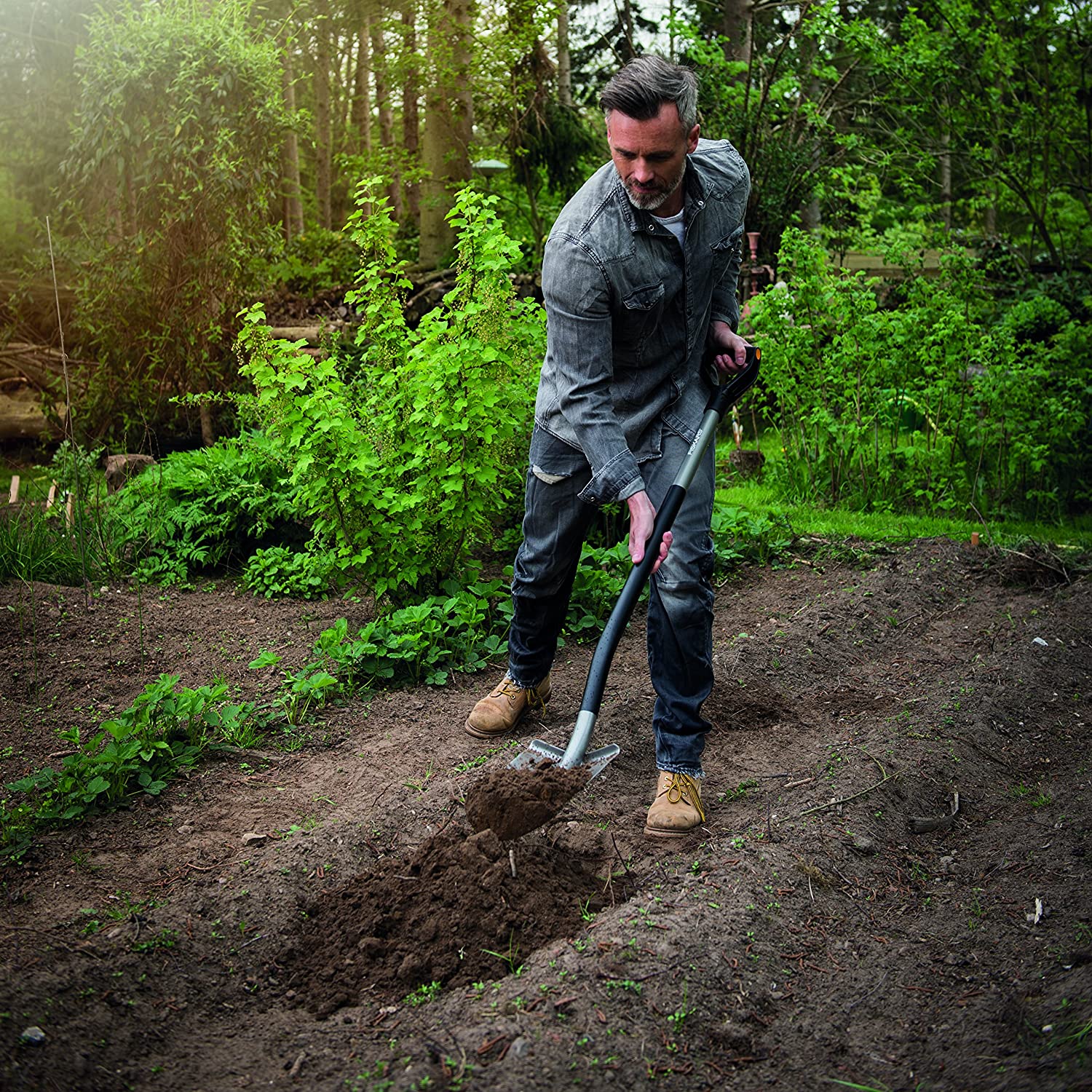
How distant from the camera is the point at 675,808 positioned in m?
3.18

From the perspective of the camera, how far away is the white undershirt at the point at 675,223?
3.18 meters

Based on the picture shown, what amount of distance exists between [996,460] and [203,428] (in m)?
5.29

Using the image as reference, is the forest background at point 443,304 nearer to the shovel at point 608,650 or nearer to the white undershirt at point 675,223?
the white undershirt at point 675,223

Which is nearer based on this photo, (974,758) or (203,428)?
(974,758)

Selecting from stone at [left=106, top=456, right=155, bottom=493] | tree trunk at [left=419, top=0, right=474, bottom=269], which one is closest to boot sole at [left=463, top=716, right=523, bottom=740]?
stone at [left=106, top=456, right=155, bottom=493]

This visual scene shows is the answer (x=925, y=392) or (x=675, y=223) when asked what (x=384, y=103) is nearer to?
(x=925, y=392)

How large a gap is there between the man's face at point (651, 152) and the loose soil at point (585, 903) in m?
1.68

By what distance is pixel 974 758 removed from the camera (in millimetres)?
3723

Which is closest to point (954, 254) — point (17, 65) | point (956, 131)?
point (956, 131)

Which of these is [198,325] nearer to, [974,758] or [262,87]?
[262,87]

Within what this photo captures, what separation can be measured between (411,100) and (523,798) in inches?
540

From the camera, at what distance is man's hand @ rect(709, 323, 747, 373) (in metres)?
3.52

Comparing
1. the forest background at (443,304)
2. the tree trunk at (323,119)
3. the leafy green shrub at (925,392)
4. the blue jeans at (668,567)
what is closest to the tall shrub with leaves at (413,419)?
the forest background at (443,304)

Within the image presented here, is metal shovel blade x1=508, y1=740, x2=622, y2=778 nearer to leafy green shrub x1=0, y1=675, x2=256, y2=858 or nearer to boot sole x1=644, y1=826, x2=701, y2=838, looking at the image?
boot sole x1=644, y1=826, x2=701, y2=838
